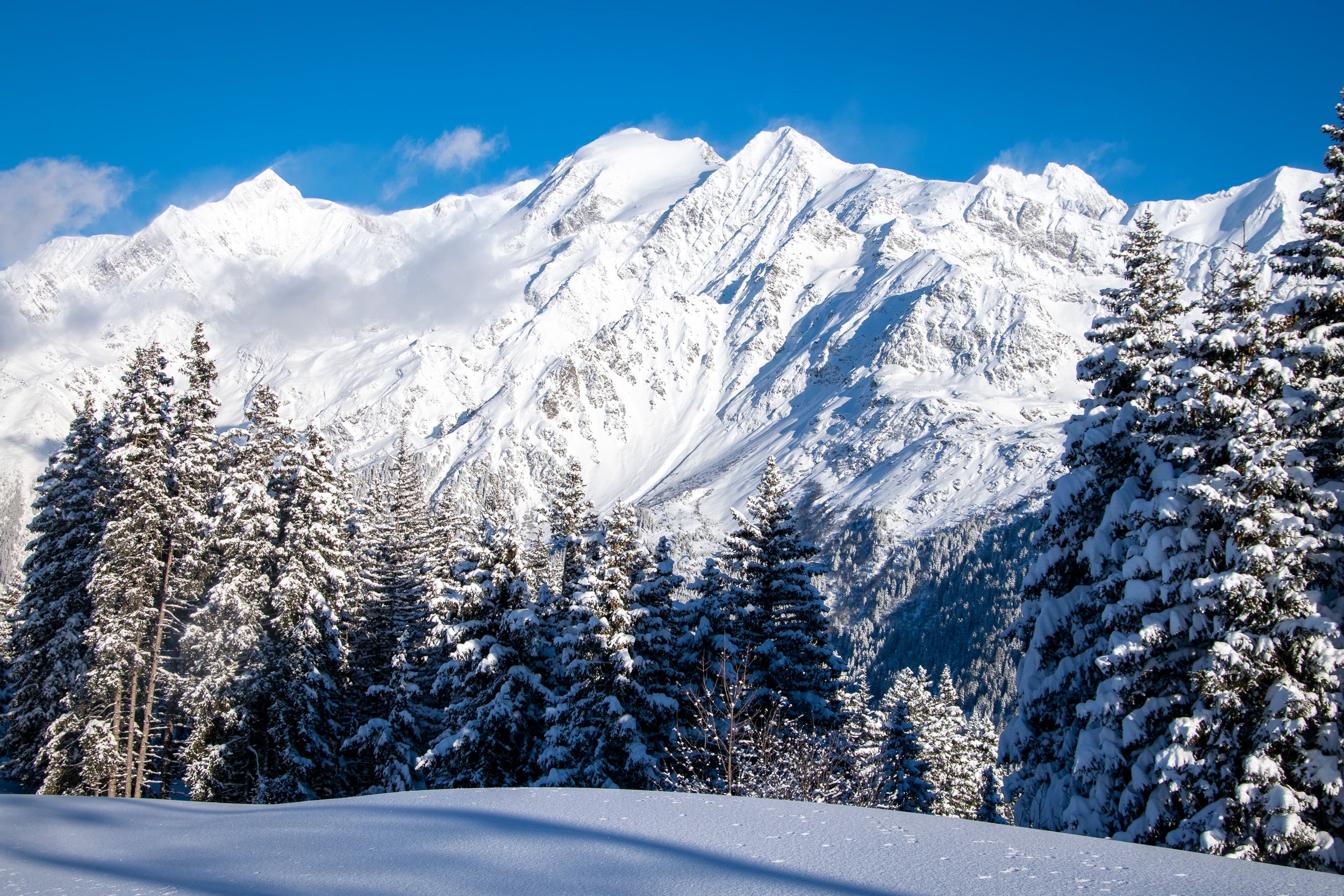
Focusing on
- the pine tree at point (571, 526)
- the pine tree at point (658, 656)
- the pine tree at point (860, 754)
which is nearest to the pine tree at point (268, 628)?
the pine tree at point (571, 526)

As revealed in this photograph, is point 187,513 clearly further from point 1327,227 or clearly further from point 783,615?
point 1327,227

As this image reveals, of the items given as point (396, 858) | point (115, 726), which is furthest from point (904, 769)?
point (115, 726)

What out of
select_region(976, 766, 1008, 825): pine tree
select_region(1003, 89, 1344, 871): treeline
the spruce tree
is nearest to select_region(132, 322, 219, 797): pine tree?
the spruce tree

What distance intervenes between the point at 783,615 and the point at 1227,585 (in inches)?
474

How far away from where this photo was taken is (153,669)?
21.3 m

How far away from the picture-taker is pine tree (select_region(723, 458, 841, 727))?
69.3 feet

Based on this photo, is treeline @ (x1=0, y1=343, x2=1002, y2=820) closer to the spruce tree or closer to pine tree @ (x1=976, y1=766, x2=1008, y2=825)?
the spruce tree

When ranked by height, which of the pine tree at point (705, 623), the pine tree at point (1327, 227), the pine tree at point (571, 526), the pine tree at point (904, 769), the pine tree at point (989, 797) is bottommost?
the pine tree at point (989, 797)

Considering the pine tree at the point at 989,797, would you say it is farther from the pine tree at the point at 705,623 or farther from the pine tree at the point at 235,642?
the pine tree at the point at 235,642

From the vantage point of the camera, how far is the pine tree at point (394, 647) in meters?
24.9

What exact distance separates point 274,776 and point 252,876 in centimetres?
1960

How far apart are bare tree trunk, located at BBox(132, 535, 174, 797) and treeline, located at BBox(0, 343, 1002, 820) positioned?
9cm

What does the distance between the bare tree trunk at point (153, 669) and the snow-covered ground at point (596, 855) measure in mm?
13816

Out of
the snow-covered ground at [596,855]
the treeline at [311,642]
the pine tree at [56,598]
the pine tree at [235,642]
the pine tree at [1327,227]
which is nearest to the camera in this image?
the snow-covered ground at [596,855]
